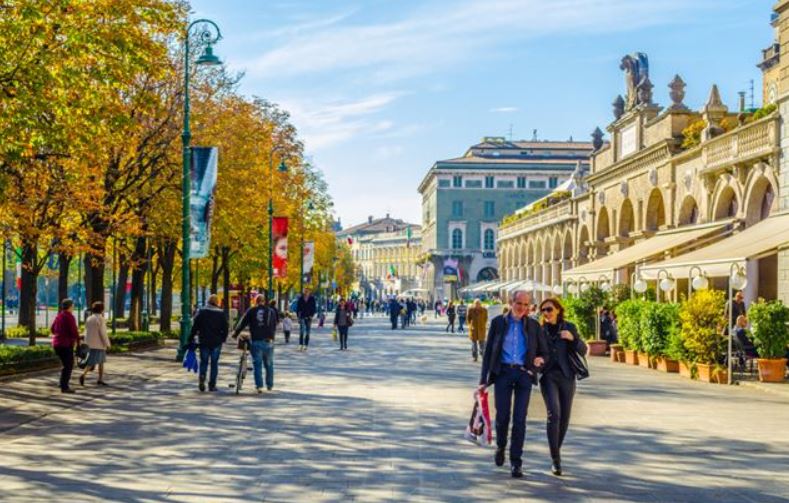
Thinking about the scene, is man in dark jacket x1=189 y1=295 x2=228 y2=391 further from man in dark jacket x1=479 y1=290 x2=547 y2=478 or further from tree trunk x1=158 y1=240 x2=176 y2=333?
tree trunk x1=158 y1=240 x2=176 y2=333

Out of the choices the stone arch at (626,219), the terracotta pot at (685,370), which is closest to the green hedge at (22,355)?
the terracotta pot at (685,370)

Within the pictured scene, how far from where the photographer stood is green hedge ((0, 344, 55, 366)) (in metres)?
22.5

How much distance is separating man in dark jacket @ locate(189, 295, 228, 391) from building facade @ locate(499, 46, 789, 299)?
34.9ft

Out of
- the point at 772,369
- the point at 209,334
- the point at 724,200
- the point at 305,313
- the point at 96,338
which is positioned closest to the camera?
the point at 209,334

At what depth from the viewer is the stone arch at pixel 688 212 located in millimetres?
40938

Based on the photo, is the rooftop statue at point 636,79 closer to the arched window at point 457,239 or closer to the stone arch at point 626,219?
the stone arch at point 626,219

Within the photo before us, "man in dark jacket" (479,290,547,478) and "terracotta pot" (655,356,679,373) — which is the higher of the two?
"man in dark jacket" (479,290,547,478)

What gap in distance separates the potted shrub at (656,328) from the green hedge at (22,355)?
1405cm

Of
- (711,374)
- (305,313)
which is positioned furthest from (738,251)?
(305,313)

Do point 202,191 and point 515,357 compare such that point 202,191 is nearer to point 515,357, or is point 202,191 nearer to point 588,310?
point 588,310

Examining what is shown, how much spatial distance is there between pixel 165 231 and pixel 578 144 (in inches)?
4670

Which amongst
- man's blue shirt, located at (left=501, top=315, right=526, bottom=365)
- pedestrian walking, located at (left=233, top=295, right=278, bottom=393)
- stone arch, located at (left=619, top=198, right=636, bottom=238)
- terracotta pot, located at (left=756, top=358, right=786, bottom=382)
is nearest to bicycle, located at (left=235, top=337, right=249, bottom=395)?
pedestrian walking, located at (left=233, top=295, right=278, bottom=393)

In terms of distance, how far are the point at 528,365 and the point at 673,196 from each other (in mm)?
32725

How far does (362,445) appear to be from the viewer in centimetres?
1295
